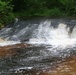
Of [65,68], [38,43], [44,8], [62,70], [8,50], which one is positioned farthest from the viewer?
[44,8]

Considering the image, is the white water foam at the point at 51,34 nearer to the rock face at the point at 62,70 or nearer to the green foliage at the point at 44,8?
the rock face at the point at 62,70

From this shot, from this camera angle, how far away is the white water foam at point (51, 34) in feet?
49.0

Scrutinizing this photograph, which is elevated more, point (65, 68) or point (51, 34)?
point (65, 68)

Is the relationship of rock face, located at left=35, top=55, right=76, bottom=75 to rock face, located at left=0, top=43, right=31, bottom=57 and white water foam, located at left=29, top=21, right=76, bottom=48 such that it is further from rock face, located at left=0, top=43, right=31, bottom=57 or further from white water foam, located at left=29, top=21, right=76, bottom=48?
white water foam, located at left=29, top=21, right=76, bottom=48

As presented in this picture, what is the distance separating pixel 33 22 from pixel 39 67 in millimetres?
8425

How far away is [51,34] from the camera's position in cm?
1605

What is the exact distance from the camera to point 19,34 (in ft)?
54.3

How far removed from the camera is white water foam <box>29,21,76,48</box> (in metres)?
14.9

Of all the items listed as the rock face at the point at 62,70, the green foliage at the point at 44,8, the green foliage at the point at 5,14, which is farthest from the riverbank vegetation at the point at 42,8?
the rock face at the point at 62,70

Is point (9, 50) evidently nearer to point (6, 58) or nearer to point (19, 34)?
point (6, 58)

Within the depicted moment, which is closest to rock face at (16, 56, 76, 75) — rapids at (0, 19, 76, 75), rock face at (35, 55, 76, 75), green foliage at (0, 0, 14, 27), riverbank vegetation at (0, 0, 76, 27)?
rock face at (35, 55, 76, 75)

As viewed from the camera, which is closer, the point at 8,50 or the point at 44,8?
the point at 8,50

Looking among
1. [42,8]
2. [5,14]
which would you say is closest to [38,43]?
[5,14]

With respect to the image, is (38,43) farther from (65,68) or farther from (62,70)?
(62,70)
